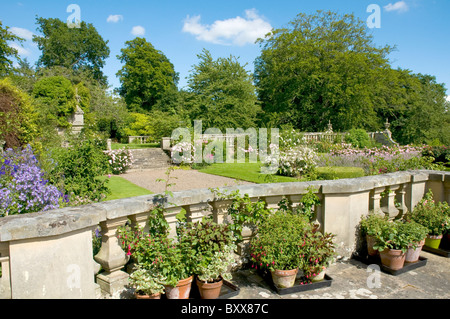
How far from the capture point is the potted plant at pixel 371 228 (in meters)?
3.67

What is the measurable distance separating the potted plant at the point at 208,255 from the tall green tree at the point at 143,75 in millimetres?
39720

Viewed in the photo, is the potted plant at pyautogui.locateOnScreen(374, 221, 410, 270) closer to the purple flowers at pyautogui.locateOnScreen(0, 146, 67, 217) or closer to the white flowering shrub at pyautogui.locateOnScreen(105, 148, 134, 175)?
the purple flowers at pyautogui.locateOnScreen(0, 146, 67, 217)

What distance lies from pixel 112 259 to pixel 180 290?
2.10ft

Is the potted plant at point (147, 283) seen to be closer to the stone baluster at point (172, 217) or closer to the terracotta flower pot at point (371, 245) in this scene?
the stone baluster at point (172, 217)

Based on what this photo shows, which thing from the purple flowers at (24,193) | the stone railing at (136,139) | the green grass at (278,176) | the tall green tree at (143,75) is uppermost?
the tall green tree at (143,75)

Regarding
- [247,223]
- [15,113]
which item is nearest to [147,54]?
[15,113]

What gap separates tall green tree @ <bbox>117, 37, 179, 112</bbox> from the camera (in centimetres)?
4100

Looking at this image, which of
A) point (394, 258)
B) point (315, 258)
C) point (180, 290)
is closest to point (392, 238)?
point (394, 258)

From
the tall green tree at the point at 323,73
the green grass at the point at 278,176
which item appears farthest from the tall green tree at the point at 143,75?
the green grass at the point at 278,176

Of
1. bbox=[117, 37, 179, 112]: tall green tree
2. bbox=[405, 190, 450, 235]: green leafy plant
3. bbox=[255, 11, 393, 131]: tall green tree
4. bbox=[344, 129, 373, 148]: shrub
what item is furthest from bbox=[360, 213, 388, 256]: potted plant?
bbox=[117, 37, 179, 112]: tall green tree

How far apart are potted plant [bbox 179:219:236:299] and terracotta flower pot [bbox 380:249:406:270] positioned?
6.09 ft

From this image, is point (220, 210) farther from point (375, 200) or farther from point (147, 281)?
point (375, 200)

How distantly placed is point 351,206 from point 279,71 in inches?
1053
